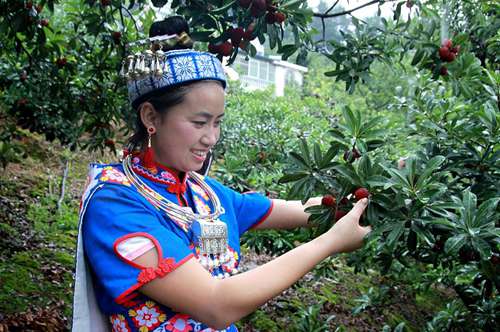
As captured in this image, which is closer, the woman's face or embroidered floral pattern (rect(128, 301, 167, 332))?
embroidered floral pattern (rect(128, 301, 167, 332))

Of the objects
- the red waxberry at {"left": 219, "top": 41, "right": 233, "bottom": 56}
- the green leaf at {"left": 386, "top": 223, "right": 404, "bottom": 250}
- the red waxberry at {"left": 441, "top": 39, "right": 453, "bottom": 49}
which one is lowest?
the green leaf at {"left": 386, "top": 223, "right": 404, "bottom": 250}

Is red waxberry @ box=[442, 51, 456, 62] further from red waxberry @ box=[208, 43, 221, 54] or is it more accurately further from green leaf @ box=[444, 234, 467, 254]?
green leaf @ box=[444, 234, 467, 254]

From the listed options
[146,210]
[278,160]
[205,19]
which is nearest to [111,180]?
[146,210]

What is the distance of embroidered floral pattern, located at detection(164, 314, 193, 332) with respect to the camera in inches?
65.0

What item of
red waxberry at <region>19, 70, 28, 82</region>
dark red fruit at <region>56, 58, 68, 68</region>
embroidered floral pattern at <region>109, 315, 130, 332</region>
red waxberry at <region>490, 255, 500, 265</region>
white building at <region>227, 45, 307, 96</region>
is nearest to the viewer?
embroidered floral pattern at <region>109, 315, 130, 332</region>

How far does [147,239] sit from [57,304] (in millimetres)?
2507

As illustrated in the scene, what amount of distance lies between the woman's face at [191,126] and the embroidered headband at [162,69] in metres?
0.04

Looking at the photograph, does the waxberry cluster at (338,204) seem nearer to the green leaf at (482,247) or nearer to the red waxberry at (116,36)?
the green leaf at (482,247)

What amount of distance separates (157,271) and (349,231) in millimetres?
545

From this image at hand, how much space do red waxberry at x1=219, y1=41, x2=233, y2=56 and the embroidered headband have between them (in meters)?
0.64

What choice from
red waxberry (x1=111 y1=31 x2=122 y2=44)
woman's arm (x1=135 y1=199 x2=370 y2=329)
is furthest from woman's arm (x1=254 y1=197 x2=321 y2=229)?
red waxberry (x1=111 y1=31 x2=122 y2=44)

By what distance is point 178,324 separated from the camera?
1664 millimetres

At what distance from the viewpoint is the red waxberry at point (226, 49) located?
2.48 meters

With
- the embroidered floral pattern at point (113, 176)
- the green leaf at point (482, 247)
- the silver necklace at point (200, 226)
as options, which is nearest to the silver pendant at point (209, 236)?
the silver necklace at point (200, 226)
